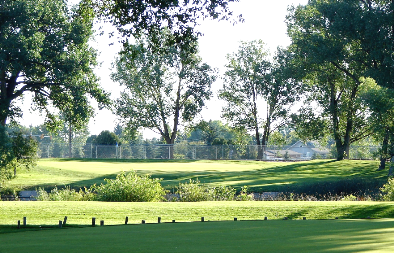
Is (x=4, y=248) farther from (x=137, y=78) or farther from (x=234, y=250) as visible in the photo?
(x=137, y=78)

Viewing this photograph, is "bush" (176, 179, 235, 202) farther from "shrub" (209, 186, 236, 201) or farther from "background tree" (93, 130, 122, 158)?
"background tree" (93, 130, 122, 158)

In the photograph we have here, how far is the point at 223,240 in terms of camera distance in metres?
7.09

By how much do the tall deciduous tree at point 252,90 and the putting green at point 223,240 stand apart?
52.2 metres

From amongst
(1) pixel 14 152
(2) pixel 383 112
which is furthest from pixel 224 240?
(2) pixel 383 112

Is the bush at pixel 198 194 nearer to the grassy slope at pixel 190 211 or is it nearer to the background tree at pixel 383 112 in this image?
the grassy slope at pixel 190 211

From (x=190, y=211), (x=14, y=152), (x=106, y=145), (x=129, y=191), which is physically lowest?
(x=190, y=211)

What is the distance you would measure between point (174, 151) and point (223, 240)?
2143 inches

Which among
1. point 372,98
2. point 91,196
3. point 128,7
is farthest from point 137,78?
point 128,7

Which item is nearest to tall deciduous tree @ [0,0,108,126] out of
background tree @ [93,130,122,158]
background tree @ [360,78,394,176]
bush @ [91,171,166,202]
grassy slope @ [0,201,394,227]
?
bush @ [91,171,166,202]

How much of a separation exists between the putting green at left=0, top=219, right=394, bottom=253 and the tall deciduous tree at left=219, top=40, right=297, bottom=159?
52.2 metres

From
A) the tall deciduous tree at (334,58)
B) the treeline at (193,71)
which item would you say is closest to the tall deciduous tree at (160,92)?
the treeline at (193,71)

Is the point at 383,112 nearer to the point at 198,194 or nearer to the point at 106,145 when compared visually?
the point at 198,194

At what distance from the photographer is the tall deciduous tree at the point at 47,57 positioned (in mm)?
27219

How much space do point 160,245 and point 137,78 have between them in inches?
2158
